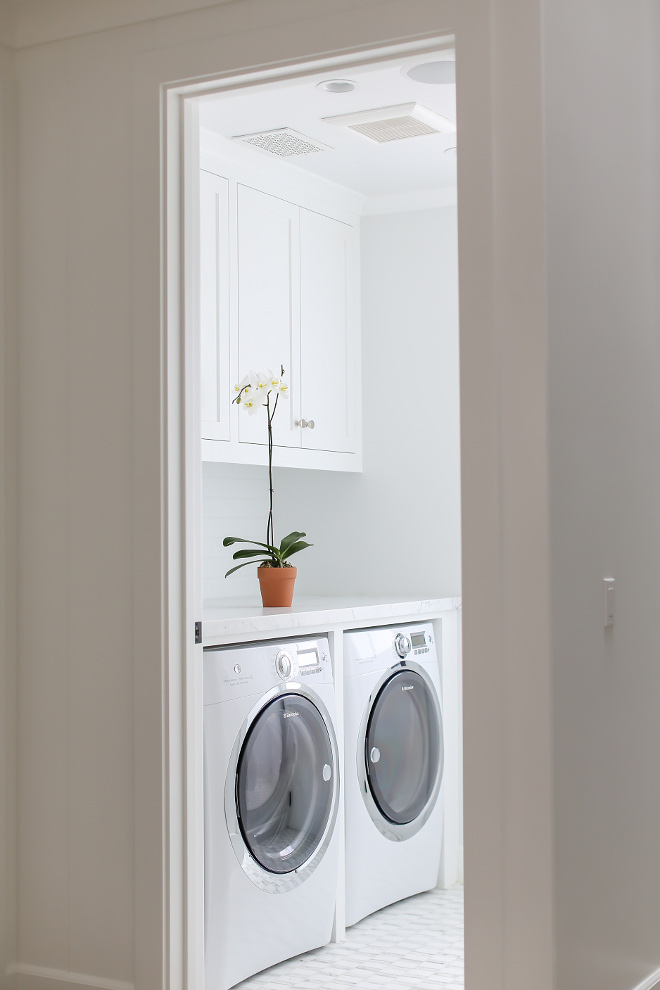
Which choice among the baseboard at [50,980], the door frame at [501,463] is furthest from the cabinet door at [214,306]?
the baseboard at [50,980]

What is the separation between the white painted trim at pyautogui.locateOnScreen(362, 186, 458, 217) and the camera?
164 inches

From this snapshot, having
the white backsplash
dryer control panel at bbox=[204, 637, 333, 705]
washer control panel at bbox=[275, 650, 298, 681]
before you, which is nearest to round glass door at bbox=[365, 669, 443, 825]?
dryer control panel at bbox=[204, 637, 333, 705]

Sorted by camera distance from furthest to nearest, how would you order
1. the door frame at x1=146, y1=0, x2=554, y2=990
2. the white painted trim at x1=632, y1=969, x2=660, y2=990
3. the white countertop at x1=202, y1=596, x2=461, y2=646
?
the white countertop at x1=202, y1=596, x2=461, y2=646, the white painted trim at x1=632, y1=969, x2=660, y2=990, the door frame at x1=146, y1=0, x2=554, y2=990

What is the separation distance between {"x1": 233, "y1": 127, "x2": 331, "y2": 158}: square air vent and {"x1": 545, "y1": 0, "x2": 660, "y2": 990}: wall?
43.7 inches

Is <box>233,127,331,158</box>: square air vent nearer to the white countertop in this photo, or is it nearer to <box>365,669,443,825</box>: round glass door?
the white countertop

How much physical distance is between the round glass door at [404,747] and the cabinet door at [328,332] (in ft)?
3.12

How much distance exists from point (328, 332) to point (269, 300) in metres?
0.38

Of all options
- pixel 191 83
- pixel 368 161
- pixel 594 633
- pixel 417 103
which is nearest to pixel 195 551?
pixel 594 633

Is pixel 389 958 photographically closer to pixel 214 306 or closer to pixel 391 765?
pixel 391 765

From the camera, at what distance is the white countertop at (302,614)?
117 inches

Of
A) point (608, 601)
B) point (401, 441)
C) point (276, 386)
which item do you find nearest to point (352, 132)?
point (276, 386)

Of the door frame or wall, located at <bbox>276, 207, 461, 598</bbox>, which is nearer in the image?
the door frame

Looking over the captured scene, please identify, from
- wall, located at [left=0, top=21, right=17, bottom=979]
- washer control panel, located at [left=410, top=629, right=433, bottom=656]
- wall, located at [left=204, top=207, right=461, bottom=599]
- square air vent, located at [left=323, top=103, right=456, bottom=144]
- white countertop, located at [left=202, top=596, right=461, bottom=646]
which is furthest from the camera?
wall, located at [left=204, top=207, right=461, bottom=599]

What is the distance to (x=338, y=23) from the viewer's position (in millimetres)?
2541
